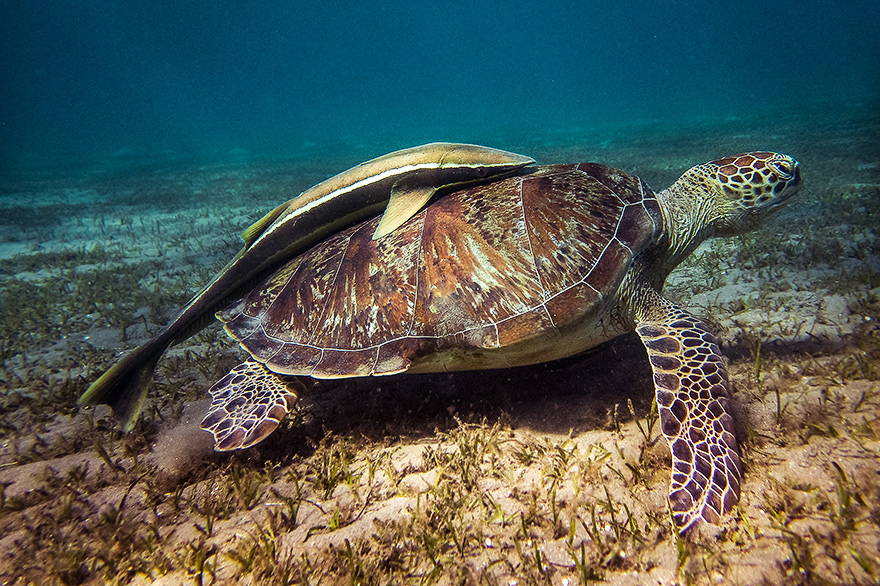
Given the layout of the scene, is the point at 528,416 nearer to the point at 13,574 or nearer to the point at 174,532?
the point at 174,532

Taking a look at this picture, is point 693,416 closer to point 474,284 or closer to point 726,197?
point 474,284

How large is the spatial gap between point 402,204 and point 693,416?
2.20m

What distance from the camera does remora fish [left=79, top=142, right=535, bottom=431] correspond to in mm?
2570

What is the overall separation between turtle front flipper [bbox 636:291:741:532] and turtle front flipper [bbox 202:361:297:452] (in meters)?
2.25

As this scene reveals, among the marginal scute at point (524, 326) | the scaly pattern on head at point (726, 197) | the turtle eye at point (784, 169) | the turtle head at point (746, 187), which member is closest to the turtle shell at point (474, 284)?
the marginal scute at point (524, 326)

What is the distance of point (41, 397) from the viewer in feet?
10.0

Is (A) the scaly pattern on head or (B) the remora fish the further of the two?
(A) the scaly pattern on head

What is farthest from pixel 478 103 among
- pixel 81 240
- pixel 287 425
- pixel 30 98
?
pixel 30 98

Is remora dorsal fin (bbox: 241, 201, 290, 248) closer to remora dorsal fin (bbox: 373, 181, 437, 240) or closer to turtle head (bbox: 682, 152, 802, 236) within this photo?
remora dorsal fin (bbox: 373, 181, 437, 240)

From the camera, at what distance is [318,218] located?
296cm

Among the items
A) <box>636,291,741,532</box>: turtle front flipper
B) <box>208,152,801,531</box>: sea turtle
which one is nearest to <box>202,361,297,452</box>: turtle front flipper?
<box>208,152,801,531</box>: sea turtle

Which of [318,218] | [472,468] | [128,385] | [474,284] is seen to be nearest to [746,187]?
[474,284]

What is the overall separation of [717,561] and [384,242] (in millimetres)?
2406

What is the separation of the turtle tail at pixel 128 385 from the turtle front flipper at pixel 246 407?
1.54 ft
